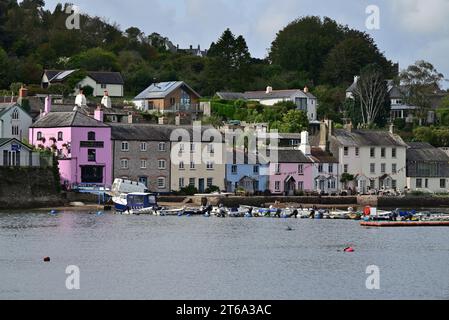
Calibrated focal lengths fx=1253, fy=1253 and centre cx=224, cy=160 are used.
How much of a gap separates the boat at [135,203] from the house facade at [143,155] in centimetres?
685

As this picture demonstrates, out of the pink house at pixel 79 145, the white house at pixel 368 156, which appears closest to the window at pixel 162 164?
the pink house at pixel 79 145

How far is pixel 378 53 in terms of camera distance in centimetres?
15438

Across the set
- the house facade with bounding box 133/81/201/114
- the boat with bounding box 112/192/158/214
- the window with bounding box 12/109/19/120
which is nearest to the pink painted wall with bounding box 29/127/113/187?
the window with bounding box 12/109/19/120

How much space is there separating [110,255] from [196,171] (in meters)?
39.7

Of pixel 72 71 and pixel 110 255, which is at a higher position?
pixel 72 71

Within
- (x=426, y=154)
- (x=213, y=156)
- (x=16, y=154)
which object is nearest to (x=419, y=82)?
(x=426, y=154)

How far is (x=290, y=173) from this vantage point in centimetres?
10244

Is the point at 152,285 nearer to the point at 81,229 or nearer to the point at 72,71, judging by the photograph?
the point at 81,229

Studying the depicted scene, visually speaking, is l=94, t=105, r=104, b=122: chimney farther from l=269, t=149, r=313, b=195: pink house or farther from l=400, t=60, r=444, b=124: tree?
l=400, t=60, r=444, b=124: tree

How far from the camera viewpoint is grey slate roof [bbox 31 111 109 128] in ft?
307

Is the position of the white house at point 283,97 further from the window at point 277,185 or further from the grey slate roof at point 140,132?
the grey slate roof at point 140,132

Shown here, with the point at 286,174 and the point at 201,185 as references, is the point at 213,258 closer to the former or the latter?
the point at 201,185

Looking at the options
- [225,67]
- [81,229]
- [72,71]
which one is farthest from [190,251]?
[225,67]

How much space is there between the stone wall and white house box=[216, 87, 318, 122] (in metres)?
39.3
